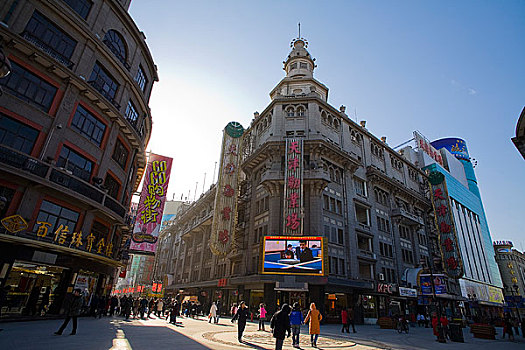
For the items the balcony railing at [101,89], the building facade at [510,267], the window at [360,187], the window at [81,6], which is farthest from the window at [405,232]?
the building facade at [510,267]

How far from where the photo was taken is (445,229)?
42844mm

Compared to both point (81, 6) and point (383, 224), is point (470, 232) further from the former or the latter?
point (81, 6)

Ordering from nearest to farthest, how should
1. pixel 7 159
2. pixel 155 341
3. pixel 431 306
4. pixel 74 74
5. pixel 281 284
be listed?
pixel 155 341, pixel 7 159, pixel 74 74, pixel 281 284, pixel 431 306

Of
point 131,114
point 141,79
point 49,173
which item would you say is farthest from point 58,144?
point 141,79

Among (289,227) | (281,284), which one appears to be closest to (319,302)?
(281,284)

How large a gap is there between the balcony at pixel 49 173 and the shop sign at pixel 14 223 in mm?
2425

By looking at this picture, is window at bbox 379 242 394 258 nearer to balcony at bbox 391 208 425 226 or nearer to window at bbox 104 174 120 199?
balcony at bbox 391 208 425 226

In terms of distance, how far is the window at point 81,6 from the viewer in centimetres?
2097

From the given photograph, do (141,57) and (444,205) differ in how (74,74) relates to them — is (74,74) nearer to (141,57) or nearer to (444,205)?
(141,57)

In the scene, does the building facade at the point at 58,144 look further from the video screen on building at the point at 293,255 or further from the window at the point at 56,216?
the video screen on building at the point at 293,255

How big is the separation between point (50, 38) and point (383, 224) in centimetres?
3966

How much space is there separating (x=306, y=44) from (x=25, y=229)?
4461 cm

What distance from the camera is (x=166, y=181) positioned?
2753cm

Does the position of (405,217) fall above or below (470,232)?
below
